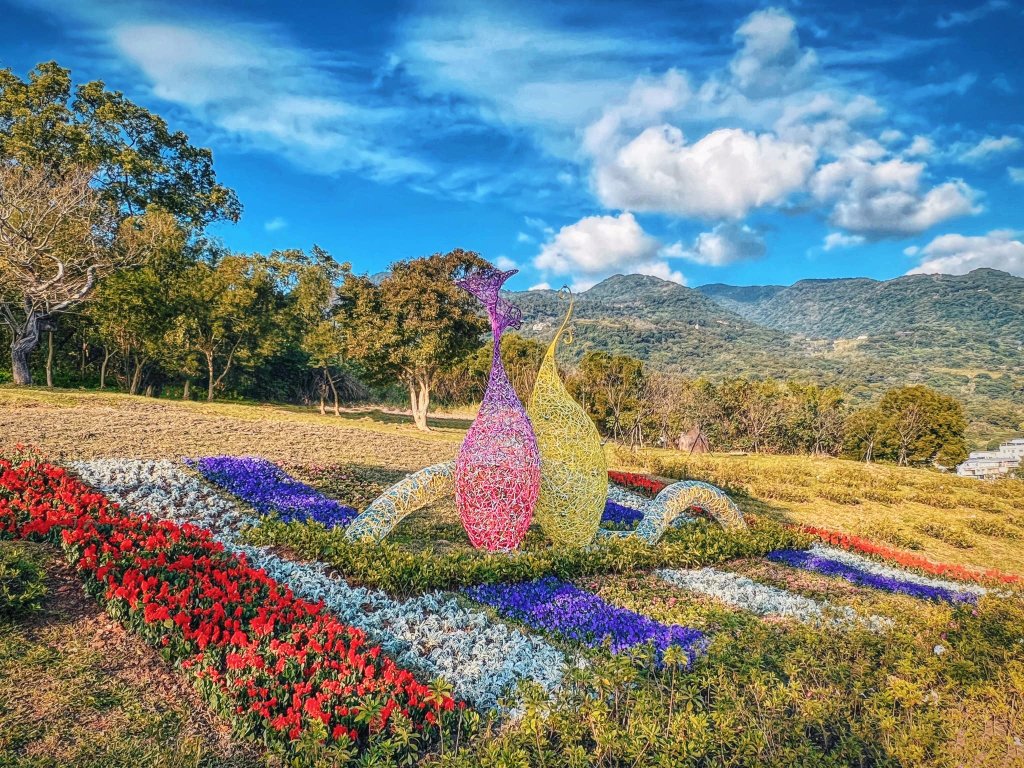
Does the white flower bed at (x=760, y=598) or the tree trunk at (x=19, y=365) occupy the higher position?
the tree trunk at (x=19, y=365)

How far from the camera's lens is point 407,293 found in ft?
84.2

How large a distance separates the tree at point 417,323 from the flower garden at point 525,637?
53.5 feet

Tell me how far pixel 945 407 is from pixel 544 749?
3853cm

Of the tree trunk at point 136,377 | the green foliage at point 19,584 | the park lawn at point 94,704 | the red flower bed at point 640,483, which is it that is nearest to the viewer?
the park lawn at point 94,704

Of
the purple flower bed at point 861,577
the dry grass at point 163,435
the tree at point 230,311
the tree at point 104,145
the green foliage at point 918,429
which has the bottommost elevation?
the purple flower bed at point 861,577

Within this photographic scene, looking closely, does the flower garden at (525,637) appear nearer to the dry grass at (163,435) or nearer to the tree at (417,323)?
the dry grass at (163,435)

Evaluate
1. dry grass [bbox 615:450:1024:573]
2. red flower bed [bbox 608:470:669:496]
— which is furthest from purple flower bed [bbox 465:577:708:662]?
dry grass [bbox 615:450:1024:573]

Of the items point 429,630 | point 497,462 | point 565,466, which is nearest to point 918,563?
point 565,466

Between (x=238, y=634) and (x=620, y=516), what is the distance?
793cm

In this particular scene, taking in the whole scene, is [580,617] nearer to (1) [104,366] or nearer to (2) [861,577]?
(2) [861,577]

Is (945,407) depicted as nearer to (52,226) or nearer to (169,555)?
(169,555)

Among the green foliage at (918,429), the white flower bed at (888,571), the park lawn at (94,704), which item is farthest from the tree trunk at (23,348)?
the green foliage at (918,429)

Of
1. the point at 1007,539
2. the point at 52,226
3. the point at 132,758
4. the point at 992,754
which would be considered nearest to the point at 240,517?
the point at 132,758

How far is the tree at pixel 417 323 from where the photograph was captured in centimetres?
2539
